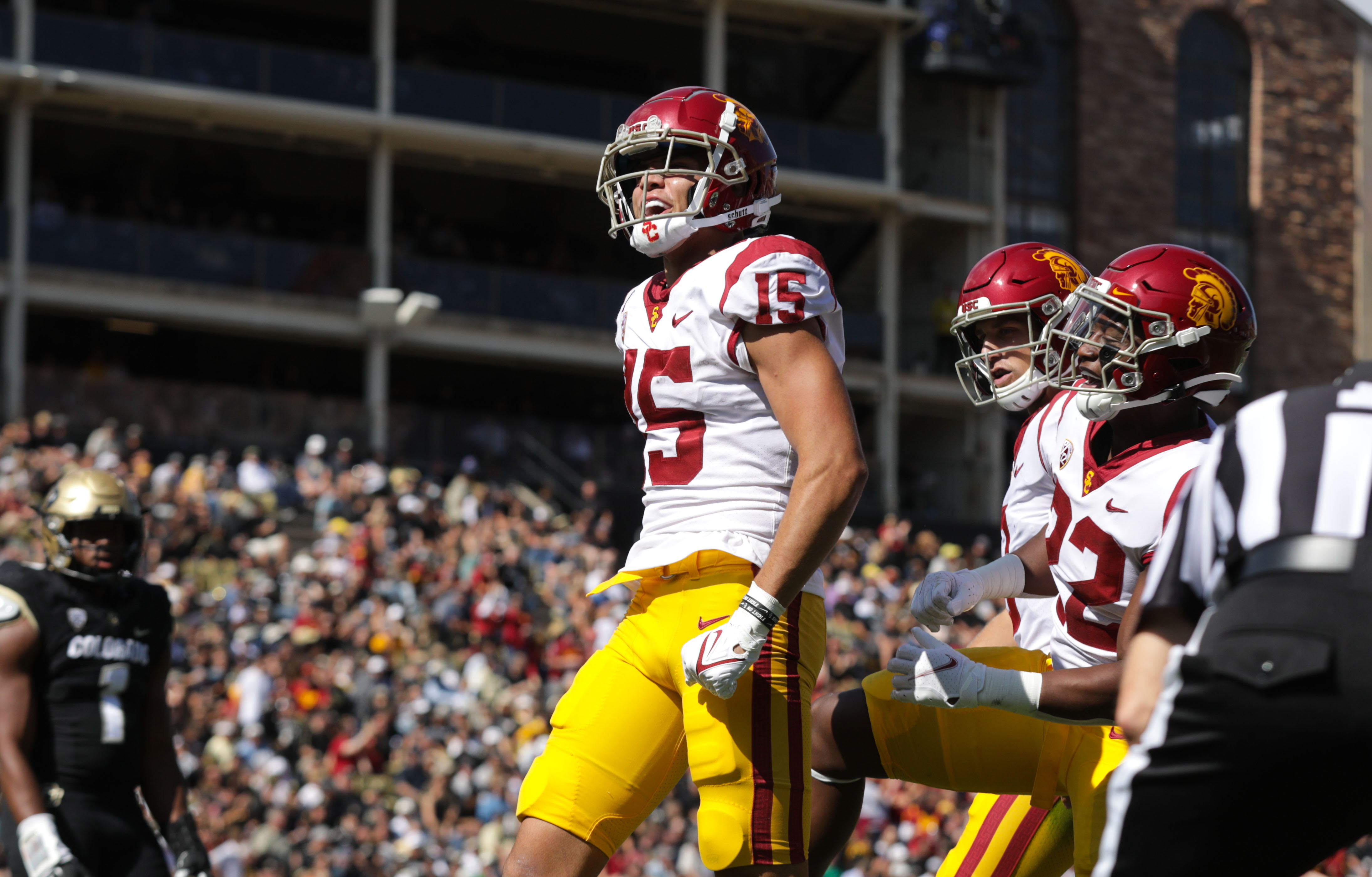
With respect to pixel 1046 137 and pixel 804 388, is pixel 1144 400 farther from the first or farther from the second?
pixel 1046 137

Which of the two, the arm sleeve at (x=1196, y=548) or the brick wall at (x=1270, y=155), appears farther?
the brick wall at (x=1270, y=155)

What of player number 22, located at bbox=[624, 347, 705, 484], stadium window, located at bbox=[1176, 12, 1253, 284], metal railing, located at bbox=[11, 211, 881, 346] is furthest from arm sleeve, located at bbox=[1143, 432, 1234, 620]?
stadium window, located at bbox=[1176, 12, 1253, 284]

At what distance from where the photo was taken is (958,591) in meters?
4.53

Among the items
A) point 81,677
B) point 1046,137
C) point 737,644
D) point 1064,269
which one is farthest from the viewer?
point 1046,137

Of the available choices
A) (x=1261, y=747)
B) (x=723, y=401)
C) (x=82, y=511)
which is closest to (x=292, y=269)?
(x=82, y=511)

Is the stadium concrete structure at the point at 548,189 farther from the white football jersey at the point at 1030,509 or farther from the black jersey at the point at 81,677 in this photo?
the white football jersey at the point at 1030,509

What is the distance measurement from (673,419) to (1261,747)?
1835 millimetres

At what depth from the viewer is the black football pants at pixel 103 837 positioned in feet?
17.9

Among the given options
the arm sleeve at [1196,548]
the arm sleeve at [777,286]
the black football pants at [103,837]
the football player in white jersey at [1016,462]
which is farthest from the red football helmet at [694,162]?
the black football pants at [103,837]

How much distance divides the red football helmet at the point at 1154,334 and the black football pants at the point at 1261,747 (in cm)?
149

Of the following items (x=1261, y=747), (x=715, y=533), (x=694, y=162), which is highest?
(x=694, y=162)

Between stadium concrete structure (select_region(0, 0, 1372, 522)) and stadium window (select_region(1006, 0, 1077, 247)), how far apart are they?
0.06m

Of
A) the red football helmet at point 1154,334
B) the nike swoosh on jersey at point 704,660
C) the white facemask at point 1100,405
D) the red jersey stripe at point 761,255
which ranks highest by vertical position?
the red jersey stripe at point 761,255

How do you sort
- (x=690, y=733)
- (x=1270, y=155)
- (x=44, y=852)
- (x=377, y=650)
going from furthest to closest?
(x=1270, y=155) < (x=377, y=650) < (x=44, y=852) < (x=690, y=733)
